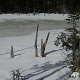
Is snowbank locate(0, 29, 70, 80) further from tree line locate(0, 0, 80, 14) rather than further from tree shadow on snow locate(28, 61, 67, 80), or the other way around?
tree line locate(0, 0, 80, 14)

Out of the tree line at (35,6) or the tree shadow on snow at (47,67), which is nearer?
the tree shadow on snow at (47,67)

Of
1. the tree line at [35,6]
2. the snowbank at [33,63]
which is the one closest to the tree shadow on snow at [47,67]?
the snowbank at [33,63]

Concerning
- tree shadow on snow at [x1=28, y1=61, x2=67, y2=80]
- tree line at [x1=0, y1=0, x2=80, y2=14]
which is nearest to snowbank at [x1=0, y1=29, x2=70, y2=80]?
tree shadow on snow at [x1=28, y1=61, x2=67, y2=80]

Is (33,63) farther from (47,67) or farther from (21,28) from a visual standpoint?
(21,28)

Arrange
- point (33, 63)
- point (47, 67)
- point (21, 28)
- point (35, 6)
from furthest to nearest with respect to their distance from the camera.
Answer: point (35, 6), point (21, 28), point (33, 63), point (47, 67)

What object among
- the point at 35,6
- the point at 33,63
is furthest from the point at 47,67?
the point at 35,6

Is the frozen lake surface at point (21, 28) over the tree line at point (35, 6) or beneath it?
beneath

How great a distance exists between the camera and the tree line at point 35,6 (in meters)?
36.6

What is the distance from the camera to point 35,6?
37719 millimetres

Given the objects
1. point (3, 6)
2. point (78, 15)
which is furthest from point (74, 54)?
point (3, 6)

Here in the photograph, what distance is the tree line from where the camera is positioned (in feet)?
120

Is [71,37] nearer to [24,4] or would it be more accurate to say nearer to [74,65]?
[74,65]

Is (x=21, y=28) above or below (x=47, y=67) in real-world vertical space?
below

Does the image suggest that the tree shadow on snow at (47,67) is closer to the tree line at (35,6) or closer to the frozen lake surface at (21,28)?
the frozen lake surface at (21,28)
